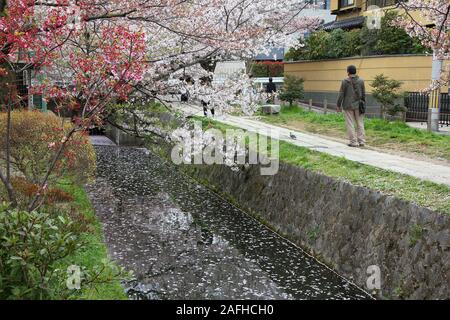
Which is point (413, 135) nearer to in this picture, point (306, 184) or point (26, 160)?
point (306, 184)

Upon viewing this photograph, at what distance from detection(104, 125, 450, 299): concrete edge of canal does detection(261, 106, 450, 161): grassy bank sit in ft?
11.6

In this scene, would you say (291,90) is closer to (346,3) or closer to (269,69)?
(346,3)

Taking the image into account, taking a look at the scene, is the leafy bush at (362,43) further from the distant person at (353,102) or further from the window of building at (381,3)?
the distant person at (353,102)

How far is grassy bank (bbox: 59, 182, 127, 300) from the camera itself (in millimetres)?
6458

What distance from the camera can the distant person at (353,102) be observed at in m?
13.2

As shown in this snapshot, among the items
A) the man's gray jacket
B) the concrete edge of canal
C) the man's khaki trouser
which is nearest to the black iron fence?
the man's khaki trouser

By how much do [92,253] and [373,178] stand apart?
488cm

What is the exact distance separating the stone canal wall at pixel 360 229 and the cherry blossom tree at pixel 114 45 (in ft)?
10.4

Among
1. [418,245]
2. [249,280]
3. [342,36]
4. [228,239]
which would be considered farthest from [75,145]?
[342,36]

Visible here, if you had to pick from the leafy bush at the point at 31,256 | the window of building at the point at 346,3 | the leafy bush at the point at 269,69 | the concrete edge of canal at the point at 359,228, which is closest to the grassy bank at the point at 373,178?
the concrete edge of canal at the point at 359,228

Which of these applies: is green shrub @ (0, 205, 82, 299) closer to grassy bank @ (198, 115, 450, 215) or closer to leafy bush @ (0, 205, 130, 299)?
leafy bush @ (0, 205, 130, 299)

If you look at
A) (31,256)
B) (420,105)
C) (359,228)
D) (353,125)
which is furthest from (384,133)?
(31,256)

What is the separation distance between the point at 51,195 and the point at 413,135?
390 inches

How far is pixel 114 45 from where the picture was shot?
311 inches
